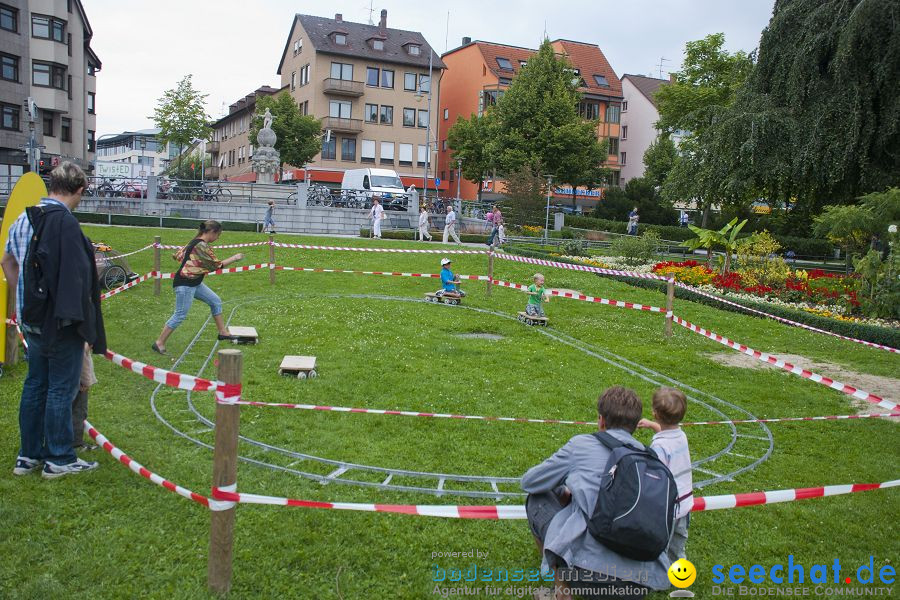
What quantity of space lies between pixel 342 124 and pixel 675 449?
65385 millimetres

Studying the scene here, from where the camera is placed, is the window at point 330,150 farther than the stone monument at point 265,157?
Yes

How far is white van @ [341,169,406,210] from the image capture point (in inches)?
1564

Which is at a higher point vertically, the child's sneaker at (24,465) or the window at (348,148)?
the window at (348,148)

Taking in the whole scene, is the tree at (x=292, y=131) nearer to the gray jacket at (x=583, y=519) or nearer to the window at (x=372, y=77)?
the window at (x=372, y=77)

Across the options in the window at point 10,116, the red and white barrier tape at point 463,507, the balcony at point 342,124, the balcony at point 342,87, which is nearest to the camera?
the red and white barrier tape at point 463,507

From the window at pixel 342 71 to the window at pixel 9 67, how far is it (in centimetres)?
2622

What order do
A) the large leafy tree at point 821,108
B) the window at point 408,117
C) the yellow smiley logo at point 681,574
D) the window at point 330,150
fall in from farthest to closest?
the window at point 408,117
the window at point 330,150
the large leafy tree at point 821,108
the yellow smiley logo at point 681,574

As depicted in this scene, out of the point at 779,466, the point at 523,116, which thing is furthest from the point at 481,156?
the point at 779,466

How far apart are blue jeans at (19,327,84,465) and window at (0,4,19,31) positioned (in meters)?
51.7

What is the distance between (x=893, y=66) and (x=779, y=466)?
63.4 feet

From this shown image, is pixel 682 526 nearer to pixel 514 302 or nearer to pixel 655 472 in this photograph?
pixel 655 472

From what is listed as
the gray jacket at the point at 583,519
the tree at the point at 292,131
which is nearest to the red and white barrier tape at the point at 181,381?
the gray jacket at the point at 583,519

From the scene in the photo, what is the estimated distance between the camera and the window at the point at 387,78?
68938 millimetres

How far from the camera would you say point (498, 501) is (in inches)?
229
